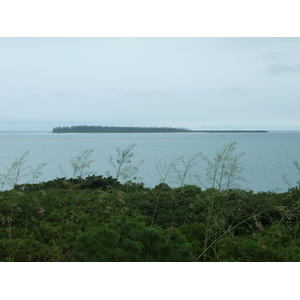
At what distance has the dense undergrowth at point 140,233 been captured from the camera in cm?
213

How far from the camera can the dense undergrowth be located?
213cm

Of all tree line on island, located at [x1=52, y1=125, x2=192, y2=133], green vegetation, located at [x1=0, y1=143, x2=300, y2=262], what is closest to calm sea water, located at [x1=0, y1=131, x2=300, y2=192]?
green vegetation, located at [x1=0, y1=143, x2=300, y2=262]

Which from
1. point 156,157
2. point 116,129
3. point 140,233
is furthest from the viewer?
point 156,157

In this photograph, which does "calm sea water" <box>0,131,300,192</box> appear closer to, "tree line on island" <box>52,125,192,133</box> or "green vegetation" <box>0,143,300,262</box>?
"green vegetation" <box>0,143,300,262</box>

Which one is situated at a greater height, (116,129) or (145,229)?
(116,129)

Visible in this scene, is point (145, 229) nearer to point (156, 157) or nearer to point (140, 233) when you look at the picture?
point (140, 233)

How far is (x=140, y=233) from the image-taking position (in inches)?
84.6

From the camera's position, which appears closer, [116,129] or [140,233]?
[140,233]

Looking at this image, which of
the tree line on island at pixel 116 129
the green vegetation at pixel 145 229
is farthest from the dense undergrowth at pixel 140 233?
the tree line on island at pixel 116 129

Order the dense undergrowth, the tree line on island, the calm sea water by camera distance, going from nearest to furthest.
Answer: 1. the dense undergrowth
2. the calm sea water
3. the tree line on island

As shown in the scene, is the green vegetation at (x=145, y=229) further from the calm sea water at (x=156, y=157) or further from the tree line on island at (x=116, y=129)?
the tree line on island at (x=116, y=129)

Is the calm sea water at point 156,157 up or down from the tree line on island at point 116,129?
down

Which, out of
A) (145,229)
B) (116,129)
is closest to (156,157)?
(116,129)
